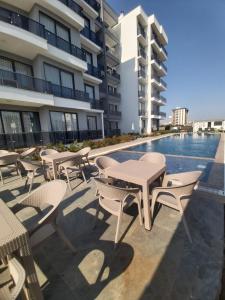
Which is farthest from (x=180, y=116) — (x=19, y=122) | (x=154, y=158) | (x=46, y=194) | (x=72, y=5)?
(x=46, y=194)

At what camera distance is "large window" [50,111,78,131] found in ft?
37.8

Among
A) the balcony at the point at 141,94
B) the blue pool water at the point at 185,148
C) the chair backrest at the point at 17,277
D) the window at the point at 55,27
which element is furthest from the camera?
the balcony at the point at 141,94

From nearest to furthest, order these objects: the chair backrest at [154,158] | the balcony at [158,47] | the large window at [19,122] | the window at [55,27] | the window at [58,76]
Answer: the chair backrest at [154,158]
the large window at [19,122]
the window at [55,27]
the window at [58,76]
the balcony at [158,47]

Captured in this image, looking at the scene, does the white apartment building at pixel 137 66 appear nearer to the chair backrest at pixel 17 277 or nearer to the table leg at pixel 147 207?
the table leg at pixel 147 207

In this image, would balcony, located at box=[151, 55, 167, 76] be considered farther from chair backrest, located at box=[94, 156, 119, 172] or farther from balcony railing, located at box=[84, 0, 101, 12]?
chair backrest, located at box=[94, 156, 119, 172]

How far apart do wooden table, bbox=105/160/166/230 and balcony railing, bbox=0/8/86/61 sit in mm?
11527

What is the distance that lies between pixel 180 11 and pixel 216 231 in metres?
18.1

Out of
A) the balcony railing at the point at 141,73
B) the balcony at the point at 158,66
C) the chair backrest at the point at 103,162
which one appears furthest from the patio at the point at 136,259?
the balcony at the point at 158,66

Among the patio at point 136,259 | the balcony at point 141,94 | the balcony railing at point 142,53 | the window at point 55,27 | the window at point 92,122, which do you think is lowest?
the patio at point 136,259

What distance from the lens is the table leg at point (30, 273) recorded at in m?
1.11

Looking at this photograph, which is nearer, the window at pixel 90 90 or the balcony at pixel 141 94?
the window at pixel 90 90

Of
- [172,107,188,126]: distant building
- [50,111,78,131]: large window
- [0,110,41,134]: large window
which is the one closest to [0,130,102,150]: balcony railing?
[50,111,78,131]: large window

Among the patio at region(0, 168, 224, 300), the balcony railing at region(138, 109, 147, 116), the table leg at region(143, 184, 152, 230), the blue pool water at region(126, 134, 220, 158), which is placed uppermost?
the balcony railing at region(138, 109, 147, 116)

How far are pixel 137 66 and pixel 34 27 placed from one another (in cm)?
1567
